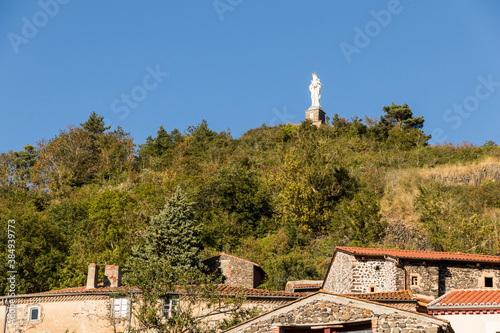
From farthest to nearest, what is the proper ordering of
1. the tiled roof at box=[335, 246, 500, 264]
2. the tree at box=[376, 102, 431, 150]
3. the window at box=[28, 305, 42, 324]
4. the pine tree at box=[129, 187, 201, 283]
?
the tree at box=[376, 102, 431, 150], the pine tree at box=[129, 187, 201, 283], the window at box=[28, 305, 42, 324], the tiled roof at box=[335, 246, 500, 264]

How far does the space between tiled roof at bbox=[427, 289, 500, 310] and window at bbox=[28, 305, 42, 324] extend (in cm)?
1576

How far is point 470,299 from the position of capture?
1833 cm

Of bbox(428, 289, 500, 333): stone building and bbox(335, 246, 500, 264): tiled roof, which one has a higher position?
bbox(335, 246, 500, 264): tiled roof

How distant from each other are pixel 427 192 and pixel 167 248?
19046mm

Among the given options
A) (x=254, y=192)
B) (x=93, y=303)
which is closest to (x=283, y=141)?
(x=254, y=192)

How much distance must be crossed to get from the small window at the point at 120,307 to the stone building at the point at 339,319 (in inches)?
463

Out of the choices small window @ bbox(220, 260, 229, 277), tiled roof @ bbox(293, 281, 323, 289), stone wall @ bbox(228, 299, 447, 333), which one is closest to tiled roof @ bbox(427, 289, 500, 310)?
stone wall @ bbox(228, 299, 447, 333)

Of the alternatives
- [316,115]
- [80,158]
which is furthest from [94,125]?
[316,115]

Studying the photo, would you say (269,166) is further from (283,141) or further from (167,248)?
(167,248)

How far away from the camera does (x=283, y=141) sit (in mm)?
60500

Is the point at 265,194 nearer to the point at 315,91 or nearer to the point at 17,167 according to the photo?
the point at 315,91

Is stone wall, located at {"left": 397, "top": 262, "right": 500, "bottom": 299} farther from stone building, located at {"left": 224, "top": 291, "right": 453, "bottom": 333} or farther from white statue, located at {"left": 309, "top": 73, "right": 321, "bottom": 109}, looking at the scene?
white statue, located at {"left": 309, "top": 73, "right": 321, "bottom": 109}

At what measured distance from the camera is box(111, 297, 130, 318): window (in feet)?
82.9

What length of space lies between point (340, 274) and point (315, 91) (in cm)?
3923
